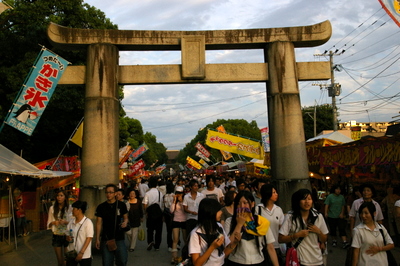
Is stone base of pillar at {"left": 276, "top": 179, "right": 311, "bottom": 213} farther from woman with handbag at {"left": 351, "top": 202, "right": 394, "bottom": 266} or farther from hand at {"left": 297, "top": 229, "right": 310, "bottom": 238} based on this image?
hand at {"left": 297, "top": 229, "right": 310, "bottom": 238}

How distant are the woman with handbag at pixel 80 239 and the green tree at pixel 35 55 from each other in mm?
10339

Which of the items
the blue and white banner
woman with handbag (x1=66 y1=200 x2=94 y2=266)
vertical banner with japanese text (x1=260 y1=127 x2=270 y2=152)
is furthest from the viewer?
vertical banner with japanese text (x1=260 y1=127 x2=270 y2=152)

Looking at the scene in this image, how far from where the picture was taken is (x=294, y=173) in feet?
34.2

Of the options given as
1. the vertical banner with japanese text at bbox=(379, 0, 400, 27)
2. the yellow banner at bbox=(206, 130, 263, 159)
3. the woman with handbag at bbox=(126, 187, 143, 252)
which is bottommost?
the woman with handbag at bbox=(126, 187, 143, 252)

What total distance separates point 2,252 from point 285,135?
8232mm

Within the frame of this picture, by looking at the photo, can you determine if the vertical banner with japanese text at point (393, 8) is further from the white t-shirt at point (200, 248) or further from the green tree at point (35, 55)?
the green tree at point (35, 55)

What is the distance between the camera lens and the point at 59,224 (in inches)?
271

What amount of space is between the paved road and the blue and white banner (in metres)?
3.10

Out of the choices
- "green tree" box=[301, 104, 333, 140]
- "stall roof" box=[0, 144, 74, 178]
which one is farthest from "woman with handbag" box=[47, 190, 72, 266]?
"green tree" box=[301, 104, 333, 140]

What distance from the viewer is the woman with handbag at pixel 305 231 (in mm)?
4613

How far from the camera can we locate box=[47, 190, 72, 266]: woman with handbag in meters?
6.78

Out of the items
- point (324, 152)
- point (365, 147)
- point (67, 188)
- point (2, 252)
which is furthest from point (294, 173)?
point (67, 188)

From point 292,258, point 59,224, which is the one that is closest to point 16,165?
point 59,224

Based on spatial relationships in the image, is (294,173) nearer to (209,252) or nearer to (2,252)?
(209,252)
